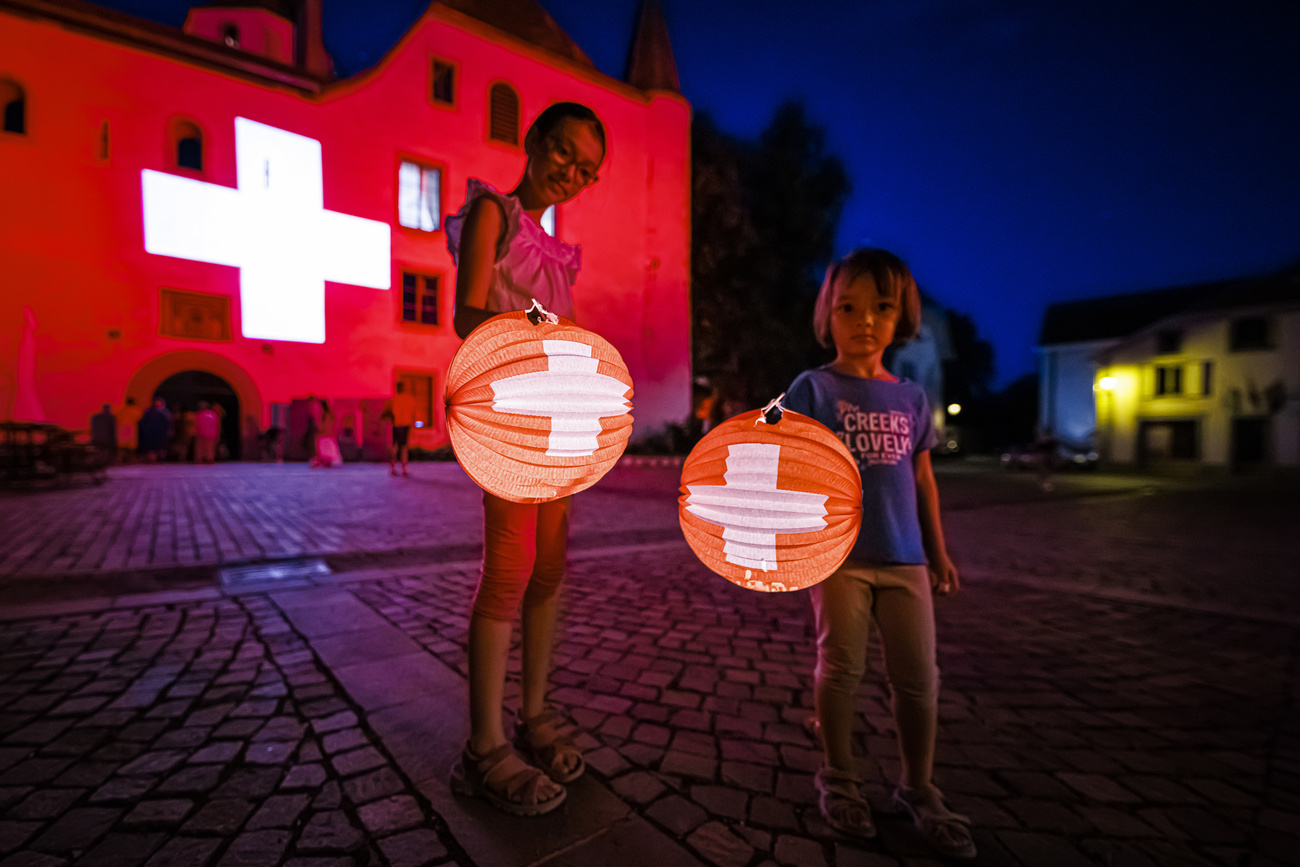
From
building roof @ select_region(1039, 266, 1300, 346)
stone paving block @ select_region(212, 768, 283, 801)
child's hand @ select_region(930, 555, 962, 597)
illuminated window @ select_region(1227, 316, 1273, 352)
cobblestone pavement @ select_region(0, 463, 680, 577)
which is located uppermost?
building roof @ select_region(1039, 266, 1300, 346)

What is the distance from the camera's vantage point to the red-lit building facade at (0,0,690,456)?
2195 millimetres

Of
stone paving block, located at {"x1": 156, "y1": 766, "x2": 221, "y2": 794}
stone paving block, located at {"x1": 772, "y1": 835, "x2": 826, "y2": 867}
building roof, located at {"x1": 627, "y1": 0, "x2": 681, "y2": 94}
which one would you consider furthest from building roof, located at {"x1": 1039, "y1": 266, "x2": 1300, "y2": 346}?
stone paving block, located at {"x1": 156, "y1": 766, "x2": 221, "y2": 794}

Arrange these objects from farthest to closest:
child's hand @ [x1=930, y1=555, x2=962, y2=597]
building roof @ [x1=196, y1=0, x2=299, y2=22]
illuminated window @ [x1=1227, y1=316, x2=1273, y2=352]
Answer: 1. illuminated window @ [x1=1227, y1=316, x2=1273, y2=352]
2. building roof @ [x1=196, y1=0, x2=299, y2=22]
3. child's hand @ [x1=930, y1=555, x2=962, y2=597]

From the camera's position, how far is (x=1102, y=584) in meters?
4.73

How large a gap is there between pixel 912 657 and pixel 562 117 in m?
1.72

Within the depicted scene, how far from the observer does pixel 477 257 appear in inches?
59.4

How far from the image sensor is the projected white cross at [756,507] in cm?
102

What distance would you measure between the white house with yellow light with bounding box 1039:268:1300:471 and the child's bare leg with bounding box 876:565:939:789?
1282 inches

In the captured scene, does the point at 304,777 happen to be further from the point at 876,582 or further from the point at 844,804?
the point at 876,582

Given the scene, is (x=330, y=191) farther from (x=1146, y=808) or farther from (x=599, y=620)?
(x=1146, y=808)

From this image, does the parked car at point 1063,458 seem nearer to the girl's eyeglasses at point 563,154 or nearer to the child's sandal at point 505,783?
the child's sandal at point 505,783

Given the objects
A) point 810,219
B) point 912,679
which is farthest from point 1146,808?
point 810,219

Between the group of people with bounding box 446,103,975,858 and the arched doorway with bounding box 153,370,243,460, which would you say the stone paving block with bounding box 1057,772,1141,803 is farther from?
the arched doorway with bounding box 153,370,243,460

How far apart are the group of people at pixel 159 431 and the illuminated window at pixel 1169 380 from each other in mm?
35815
